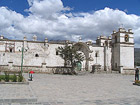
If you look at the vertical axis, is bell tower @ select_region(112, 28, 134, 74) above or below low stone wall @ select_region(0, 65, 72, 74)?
above

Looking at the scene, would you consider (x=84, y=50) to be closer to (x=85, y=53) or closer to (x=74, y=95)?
(x=85, y=53)

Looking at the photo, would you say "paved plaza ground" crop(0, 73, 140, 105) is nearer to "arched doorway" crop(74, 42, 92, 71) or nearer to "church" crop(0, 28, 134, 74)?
"church" crop(0, 28, 134, 74)

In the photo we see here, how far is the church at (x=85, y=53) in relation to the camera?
34219 millimetres

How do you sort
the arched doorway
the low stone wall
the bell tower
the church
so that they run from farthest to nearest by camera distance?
the arched doorway → the bell tower → the church → the low stone wall

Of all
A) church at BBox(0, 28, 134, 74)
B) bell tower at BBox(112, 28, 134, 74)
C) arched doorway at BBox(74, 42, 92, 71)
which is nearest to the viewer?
church at BBox(0, 28, 134, 74)

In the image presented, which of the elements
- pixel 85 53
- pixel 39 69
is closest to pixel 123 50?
pixel 85 53

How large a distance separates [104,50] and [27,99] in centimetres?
3410

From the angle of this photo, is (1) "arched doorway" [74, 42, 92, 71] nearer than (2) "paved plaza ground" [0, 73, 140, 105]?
No

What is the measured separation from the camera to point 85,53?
128 ft

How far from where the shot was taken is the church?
34.2 metres

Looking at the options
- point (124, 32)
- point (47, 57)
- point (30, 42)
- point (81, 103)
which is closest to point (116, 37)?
point (124, 32)

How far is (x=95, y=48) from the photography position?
129ft

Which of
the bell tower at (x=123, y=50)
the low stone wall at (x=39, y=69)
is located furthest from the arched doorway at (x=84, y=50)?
the low stone wall at (x=39, y=69)

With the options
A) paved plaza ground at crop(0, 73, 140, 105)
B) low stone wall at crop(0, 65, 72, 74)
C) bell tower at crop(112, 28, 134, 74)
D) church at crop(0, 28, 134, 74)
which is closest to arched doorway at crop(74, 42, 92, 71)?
church at crop(0, 28, 134, 74)
